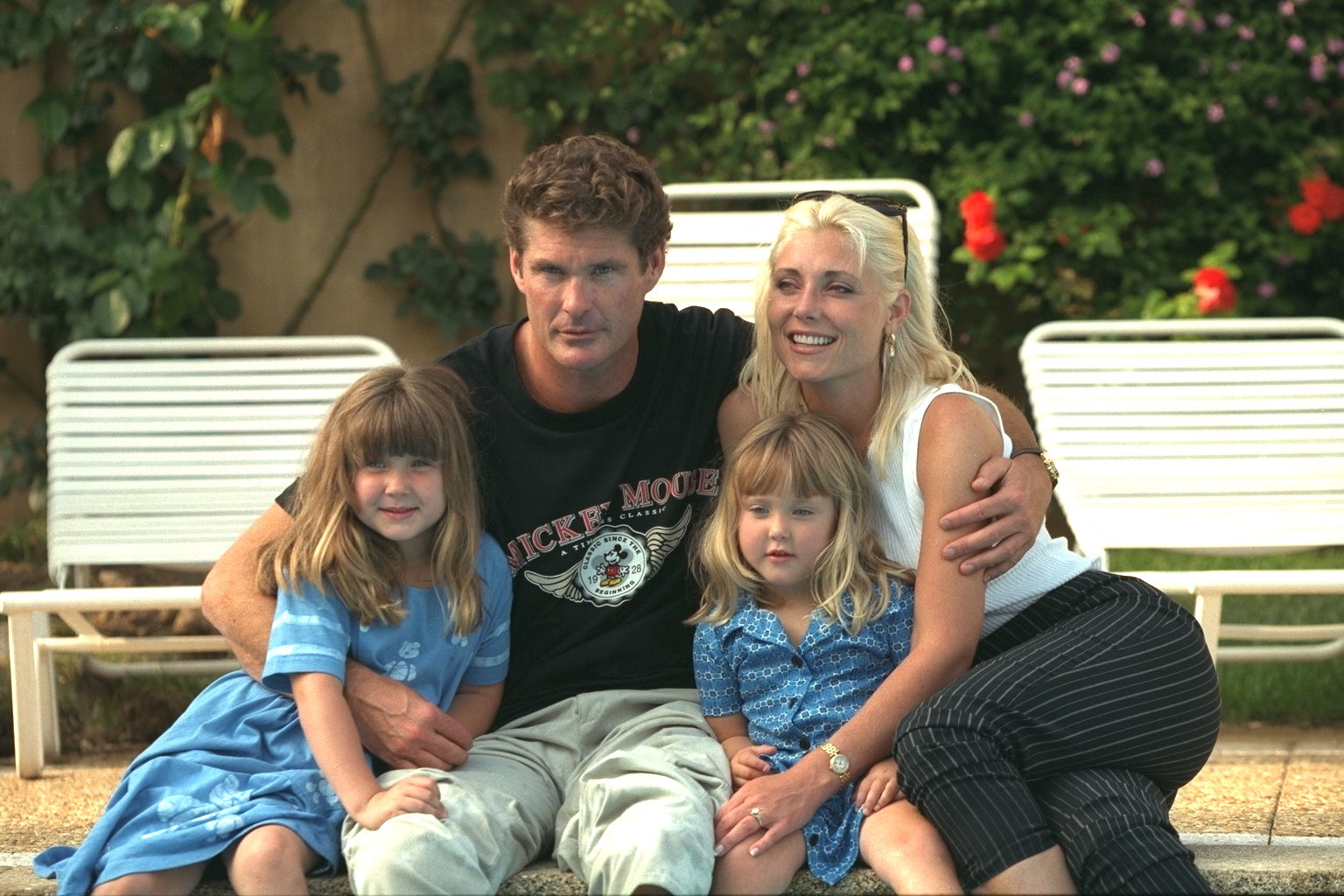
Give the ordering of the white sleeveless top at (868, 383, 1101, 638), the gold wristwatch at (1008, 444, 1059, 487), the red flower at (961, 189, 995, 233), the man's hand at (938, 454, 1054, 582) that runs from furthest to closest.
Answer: the red flower at (961, 189, 995, 233) → the gold wristwatch at (1008, 444, 1059, 487) → the white sleeveless top at (868, 383, 1101, 638) → the man's hand at (938, 454, 1054, 582)

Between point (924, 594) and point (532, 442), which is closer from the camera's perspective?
point (924, 594)

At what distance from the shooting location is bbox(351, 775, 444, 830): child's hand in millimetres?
2434

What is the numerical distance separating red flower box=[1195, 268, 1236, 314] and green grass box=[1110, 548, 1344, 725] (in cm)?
79

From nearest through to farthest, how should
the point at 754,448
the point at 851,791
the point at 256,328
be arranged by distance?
1. the point at 851,791
2. the point at 754,448
3. the point at 256,328

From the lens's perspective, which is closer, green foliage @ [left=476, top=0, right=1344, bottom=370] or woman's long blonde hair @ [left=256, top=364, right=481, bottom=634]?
woman's long blonde hair @ [left=256, top=364, right=481, bottom=634]

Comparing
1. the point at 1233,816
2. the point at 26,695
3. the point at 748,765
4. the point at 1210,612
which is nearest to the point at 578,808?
the point at 748,765

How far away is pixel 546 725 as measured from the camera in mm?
2826

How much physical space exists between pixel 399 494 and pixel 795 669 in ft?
2.32

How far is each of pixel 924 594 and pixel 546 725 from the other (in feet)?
2.31

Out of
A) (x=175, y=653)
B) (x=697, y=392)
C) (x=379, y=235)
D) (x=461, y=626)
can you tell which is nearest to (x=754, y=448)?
(x=697, y=392)

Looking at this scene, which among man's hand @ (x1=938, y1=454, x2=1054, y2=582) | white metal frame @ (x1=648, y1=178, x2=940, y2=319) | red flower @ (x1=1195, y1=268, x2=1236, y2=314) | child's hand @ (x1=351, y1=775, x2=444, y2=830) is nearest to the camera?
child's hand @ (x1=351, y1=775, x2=444, y2=830)

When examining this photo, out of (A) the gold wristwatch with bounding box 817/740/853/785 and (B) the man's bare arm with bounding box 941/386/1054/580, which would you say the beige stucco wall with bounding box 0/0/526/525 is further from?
(A) the gold wristwatch with bounding box 817/740/853/785

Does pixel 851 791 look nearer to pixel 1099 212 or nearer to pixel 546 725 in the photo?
pixel 546 725

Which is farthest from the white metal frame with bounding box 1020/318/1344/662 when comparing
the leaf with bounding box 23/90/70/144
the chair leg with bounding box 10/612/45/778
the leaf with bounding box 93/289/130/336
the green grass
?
the leaf with bounding box 23/90/70/144
